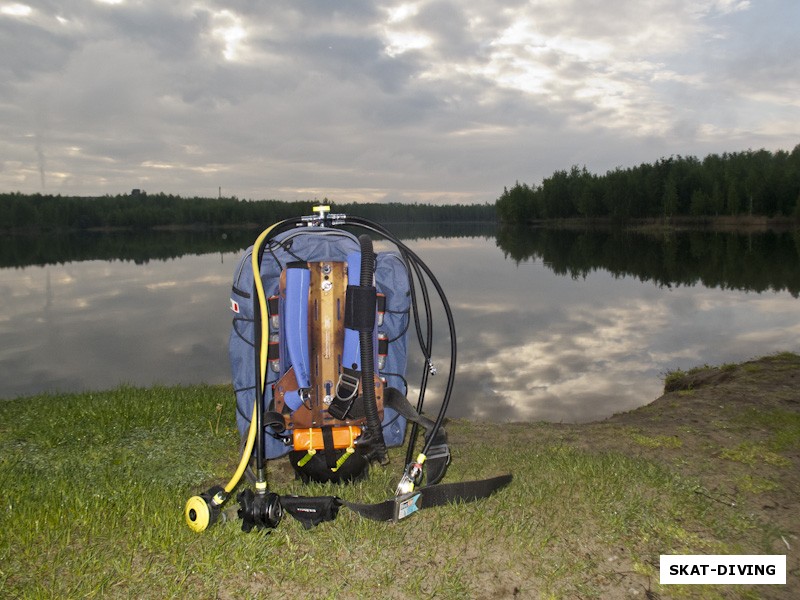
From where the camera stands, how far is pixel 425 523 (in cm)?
466

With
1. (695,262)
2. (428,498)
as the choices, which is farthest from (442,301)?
(695,262)

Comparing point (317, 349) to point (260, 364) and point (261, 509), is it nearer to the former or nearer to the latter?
point (260, 364)

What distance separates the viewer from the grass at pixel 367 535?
12.7 feet

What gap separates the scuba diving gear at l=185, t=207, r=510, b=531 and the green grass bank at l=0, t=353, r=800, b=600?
0.25 m

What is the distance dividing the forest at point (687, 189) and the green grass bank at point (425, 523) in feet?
367

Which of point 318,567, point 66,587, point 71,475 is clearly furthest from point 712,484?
point 71,475

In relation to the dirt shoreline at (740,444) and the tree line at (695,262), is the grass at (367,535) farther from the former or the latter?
the tree line at (695,262)

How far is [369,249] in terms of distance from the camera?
5090mm

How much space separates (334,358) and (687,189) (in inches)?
5183

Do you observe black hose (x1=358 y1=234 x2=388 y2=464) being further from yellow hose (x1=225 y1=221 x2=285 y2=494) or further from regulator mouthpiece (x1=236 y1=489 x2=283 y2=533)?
regulator mouthpiece (x1=236 y1=489 x2=283 y2=533)

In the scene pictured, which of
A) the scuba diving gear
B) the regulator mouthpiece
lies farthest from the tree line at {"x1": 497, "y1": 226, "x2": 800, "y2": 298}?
the regulator mouthpiece

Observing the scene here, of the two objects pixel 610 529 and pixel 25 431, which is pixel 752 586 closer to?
pixel 610 529

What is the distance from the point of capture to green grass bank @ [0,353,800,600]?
12.8ft

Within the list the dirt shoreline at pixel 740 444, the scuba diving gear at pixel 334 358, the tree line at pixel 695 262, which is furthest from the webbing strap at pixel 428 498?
the tree line at pixel 695 262
